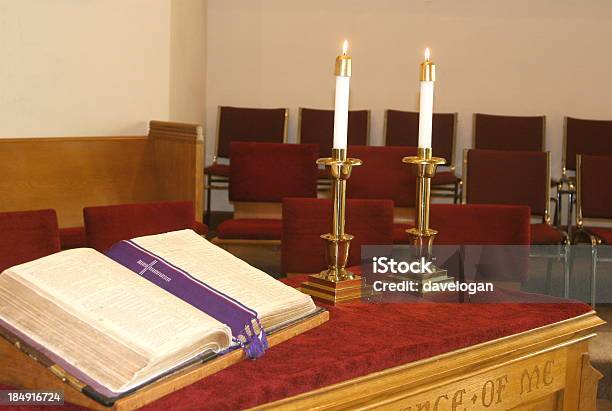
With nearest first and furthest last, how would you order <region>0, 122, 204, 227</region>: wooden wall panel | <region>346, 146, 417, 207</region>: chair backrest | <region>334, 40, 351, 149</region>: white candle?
<region>334, 40, 351, 149</region>: white candle
<region>0, 122, 204, 227</region>: wooden wall panel
<region>346, 146, 417, 207</region>: chair backrest

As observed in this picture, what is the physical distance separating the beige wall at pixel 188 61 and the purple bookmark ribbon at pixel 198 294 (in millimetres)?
4584

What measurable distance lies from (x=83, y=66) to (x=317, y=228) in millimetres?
2605

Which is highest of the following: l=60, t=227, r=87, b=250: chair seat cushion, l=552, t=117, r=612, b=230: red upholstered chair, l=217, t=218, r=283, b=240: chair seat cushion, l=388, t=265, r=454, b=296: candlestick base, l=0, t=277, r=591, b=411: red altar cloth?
l=552, t=117, r=612, b=230: red upholstered chair

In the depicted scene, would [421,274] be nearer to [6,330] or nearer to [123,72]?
[6,330]

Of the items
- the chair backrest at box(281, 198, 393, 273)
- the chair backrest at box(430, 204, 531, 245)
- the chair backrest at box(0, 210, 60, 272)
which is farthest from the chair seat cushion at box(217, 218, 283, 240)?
the chair backrest at box(0, 210, 60, 272)

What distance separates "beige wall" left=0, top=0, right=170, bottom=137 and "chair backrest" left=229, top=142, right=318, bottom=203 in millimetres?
869

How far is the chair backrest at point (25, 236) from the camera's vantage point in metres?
2.86

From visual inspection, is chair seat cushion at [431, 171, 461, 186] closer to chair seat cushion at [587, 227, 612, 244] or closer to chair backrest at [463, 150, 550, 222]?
chair backrest at [463, 150, 550, 222]

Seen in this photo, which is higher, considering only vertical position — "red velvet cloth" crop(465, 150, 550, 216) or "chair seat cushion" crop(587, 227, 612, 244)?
"red velvet cloth" crop(465, 150, 550, 216)

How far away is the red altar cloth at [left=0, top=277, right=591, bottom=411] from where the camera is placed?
4.44 feet

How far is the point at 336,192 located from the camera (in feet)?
6.52

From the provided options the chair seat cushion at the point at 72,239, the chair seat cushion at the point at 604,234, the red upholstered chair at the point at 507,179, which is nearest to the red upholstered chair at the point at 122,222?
the chair seat cushion at the point at 72,239

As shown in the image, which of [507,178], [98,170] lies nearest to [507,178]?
[507,178]

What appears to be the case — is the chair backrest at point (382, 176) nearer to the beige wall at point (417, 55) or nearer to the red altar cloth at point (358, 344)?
the beige wall at point (417, 55)
